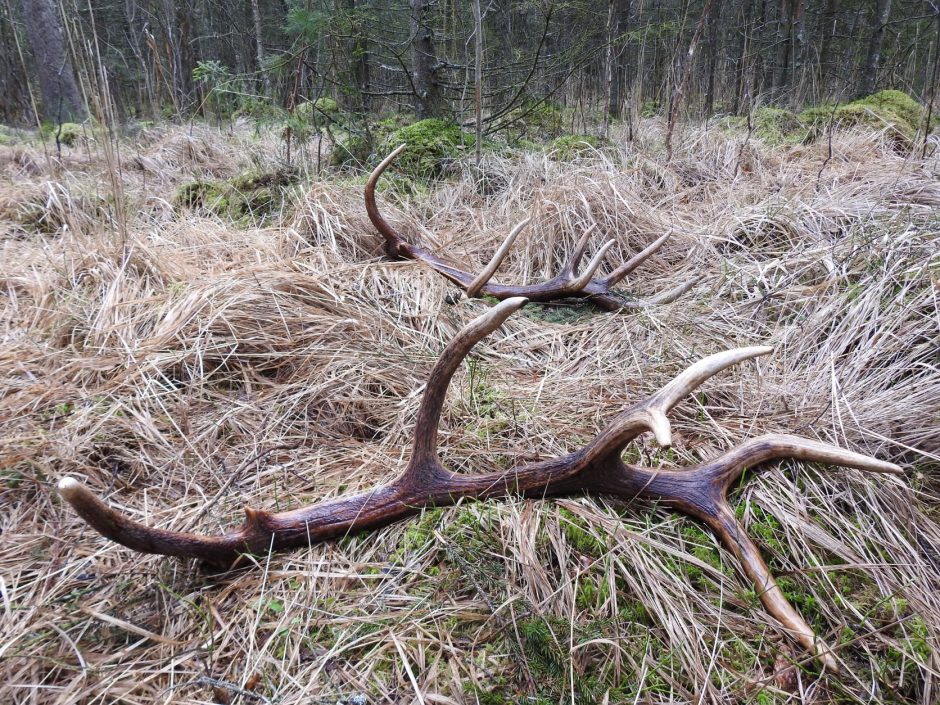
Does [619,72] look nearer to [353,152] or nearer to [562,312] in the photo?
[353,152]

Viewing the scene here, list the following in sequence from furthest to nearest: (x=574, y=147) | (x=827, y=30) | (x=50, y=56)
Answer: (x=827, y=30) < (x=50, y=56) < (x=574, y=147)

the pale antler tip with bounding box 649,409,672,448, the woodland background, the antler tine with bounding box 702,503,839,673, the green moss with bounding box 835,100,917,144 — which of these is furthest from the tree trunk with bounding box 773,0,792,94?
the pale antler tip with bounding box 649,409,672,448

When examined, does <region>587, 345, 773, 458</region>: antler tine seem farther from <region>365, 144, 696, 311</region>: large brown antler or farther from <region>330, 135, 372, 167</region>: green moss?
<region>330, 135, 372, 167</region>: green moss

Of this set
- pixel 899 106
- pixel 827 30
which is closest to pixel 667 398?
pixel 899 106

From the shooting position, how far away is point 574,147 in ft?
14.7

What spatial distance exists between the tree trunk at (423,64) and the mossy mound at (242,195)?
4.66ft

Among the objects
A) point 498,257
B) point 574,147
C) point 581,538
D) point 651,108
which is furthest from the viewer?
point 651,108

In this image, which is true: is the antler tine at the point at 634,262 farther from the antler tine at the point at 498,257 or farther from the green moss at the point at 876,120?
the green moss at the point at 876,120

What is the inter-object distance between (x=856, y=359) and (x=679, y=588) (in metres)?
1.11

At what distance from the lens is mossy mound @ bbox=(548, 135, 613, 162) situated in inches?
167

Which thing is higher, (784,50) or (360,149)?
(784,50)

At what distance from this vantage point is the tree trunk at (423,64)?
431cm

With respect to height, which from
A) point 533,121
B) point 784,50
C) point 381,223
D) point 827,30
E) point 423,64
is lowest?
point 381,223

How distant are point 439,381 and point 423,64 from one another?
4.18 metres
